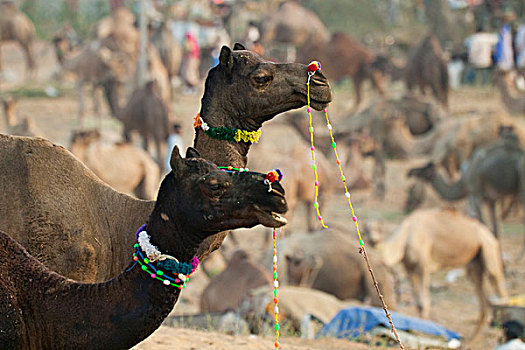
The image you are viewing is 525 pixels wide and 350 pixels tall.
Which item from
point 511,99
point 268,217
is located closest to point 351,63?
point 511,99

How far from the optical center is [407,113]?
1994cm

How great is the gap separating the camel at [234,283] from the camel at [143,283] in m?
5.81

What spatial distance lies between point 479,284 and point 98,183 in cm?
704

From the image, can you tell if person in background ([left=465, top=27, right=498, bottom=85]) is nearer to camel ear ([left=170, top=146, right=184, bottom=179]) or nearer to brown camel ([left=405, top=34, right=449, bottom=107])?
brown camel ([left=405, top=34, right=449, bottom=107])

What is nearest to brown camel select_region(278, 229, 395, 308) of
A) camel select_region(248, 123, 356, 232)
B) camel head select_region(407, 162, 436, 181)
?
camel select_region(248, 123, 356, 232)

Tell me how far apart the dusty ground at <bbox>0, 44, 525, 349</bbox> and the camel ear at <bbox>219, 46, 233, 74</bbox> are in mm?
1957

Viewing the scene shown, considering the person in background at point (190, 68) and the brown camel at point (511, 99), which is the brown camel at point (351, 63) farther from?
the brown camel at point (511, 99)

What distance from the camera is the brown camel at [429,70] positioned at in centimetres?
2300

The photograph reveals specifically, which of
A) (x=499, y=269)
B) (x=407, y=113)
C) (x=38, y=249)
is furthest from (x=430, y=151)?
(x=38, y=249)

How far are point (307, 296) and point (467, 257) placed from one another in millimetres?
2832

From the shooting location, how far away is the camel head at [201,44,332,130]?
4426 mm

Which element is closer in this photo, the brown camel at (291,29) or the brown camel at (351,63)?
the brown camel at (351,63)

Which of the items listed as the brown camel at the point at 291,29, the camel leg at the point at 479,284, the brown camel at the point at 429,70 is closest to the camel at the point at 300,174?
the camel leg at the point at 479,284

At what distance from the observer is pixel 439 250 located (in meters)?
10.2
